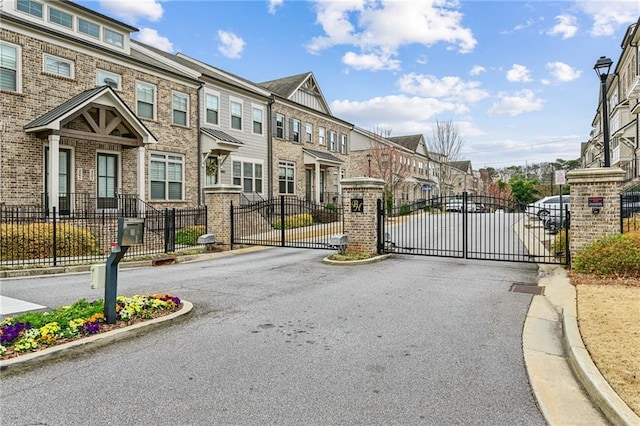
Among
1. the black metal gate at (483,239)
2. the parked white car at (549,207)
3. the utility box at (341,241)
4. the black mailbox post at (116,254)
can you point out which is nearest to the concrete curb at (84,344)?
the black mailbox post at (116,254)

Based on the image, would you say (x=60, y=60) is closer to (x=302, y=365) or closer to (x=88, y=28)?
(x=88, y=28)

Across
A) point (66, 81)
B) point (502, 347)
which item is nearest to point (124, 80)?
point (66, 81)

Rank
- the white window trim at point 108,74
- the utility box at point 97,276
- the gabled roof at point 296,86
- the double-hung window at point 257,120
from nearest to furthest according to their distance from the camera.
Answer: the utility box at point 97,276, the white window trim at point 108,74, the double-hung window at point 257,120, the gabled roof at point 296,86

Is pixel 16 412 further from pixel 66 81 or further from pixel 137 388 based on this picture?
pixel 66 81

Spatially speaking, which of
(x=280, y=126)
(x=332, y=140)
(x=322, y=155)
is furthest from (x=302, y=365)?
(x=332, y=140)

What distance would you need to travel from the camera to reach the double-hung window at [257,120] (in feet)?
79.3

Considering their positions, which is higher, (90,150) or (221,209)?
(90,150)

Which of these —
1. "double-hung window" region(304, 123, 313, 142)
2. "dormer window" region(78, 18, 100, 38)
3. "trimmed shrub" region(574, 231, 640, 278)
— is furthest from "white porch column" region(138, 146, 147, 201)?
"trimmed shrub" region(574, 231, 640, 278)

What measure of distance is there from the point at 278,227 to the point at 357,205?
8757 millimetres

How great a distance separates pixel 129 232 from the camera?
17.9 ft

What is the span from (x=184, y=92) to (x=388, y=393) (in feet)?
62.4

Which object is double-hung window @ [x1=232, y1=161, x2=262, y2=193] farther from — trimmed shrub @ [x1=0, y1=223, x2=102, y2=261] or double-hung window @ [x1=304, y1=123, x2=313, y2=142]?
trimmed shrub @ [x1=0, y1=223, x2=102, y2=261]

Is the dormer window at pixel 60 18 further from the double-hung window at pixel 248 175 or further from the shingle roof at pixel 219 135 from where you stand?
the double-hung window at pixel 248 175

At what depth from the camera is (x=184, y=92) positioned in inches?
785
